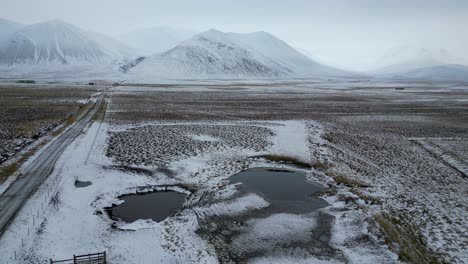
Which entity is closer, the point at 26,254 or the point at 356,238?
the point at 26,254

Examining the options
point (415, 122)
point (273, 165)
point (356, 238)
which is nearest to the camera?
point (356, 238)

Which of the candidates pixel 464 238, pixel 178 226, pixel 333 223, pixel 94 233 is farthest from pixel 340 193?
pixel 94 233

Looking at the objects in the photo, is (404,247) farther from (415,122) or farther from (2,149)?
(415,122)

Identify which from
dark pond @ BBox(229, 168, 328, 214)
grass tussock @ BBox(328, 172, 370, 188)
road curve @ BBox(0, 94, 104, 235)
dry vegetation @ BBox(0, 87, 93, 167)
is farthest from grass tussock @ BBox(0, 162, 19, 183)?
grass tussock @ BBox(328, 172, 370, 188)

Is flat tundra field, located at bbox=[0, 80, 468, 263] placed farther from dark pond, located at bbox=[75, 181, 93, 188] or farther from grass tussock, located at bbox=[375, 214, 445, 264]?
dark pond, located at bbox=[75, 181, 93, 188]

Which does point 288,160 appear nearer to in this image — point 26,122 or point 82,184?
point 82,184

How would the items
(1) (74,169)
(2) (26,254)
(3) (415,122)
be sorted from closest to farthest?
(2) (26,254) → (1) (74,169) → (3) (415,122)
